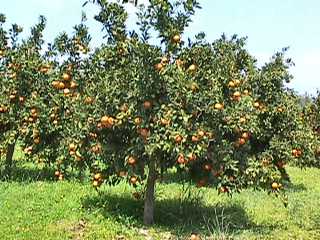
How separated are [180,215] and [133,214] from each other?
75 cm

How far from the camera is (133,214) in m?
8.34

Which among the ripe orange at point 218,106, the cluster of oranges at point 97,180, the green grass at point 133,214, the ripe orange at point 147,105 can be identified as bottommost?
the green grass at point 133,214

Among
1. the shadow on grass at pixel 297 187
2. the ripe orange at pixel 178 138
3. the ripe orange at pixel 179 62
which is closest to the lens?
the ripe orange at pixel 178 138

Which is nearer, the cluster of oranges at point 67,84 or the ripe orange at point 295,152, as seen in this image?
the ripe orange at point 295,152

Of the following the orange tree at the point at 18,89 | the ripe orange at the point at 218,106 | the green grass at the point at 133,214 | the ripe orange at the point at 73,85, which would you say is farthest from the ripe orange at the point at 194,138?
the orange tree at the point at 18,89

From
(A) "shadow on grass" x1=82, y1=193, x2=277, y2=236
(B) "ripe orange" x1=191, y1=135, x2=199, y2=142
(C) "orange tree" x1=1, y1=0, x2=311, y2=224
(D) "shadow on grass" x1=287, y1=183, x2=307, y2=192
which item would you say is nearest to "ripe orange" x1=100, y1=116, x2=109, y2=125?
(C) "orange tree" x1=1, y1=0, x2=311, y2=224

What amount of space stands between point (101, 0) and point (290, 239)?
435cm

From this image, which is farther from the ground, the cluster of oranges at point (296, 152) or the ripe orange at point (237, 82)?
the ripe orange at point (237, 82)

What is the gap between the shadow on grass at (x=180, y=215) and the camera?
7.82 m

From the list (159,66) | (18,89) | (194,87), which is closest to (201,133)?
(194,87)

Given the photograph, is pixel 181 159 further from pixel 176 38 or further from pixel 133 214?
pixel 133 214

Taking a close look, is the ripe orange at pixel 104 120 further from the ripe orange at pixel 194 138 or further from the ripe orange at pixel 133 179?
the ripe orange at pixel 194 138

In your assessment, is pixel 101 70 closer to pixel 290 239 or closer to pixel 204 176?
pixel 204 176

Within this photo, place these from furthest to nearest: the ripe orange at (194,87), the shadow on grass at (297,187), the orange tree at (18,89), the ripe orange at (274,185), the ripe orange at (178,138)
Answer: the shadow on grass at (297,187)
the orange tree at (18,89)
the ripe orange at (274,185)
the ripe orange at (194,87)
the ripe orange at (178,138)
